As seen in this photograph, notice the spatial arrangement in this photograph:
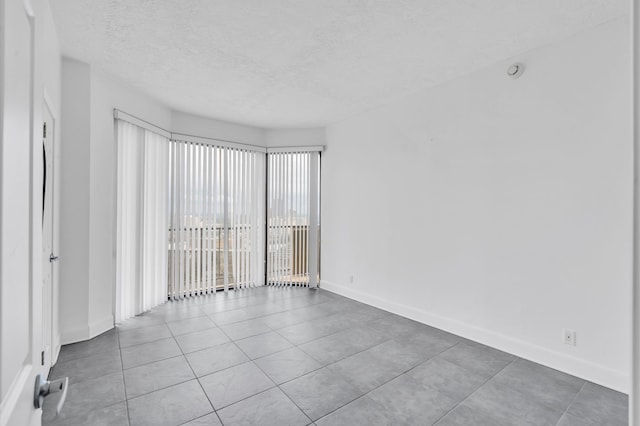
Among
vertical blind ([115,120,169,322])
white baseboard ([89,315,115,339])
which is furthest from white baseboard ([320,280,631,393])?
white baseboard ([89,315,115,339])

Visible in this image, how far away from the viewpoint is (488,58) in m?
2.80

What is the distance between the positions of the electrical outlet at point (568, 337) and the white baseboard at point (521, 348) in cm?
12

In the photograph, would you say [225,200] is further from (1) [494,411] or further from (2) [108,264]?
(1) [494,411]

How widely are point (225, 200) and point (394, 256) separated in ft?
9.01

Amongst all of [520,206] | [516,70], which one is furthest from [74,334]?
[516,70]

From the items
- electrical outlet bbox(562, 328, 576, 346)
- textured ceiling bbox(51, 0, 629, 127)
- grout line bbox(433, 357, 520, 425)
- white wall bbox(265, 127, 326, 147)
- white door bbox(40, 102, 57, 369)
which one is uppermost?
textured ceiling bbox(51, 0, 629, 127)

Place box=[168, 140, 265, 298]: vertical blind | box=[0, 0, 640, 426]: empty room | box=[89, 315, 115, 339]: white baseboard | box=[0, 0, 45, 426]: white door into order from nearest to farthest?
box=[0, 0, 45, 426]: white door
box=[0, 0, 640, 426]: empty room
box=[89, 315, 115, 339]: white baseboard
box=[168, 140, 265, 298]: vertical blind

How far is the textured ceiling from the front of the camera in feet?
6.96

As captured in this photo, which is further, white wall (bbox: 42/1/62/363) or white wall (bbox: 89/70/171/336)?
white wall (bbox: 89/70/171/336)

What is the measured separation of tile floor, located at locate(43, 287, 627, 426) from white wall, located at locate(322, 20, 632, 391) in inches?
13.6

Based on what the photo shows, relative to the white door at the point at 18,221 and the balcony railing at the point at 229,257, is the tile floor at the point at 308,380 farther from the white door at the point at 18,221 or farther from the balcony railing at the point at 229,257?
the white door at the point at 18,221

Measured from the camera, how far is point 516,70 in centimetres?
271

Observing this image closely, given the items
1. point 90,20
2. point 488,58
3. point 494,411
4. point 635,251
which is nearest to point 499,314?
point 494,411

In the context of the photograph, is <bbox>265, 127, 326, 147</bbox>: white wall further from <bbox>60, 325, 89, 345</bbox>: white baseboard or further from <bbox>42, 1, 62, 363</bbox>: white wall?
<bbox>60, 325, 89, 345</bbox>: white baseboard
